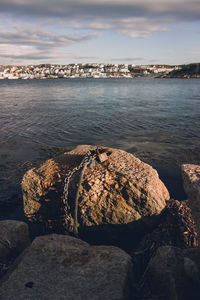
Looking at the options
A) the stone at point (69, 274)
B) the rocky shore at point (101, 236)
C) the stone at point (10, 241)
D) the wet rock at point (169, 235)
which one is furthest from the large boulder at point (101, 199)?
the stone at point (69, 274)

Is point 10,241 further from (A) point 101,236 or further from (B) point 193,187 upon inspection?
(B) point 193,187

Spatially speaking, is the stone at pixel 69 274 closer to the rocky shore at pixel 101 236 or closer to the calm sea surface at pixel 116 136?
the rocky shore at pixel 101 236

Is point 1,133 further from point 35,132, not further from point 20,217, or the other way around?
point 20,217

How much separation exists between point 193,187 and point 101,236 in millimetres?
2854

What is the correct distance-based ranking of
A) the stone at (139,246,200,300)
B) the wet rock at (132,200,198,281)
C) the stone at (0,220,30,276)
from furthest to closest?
1. the wet rock at (132,200,198,281)
2. the stone at (0,220,30,276)
3. the stone at (139,246,200,300)

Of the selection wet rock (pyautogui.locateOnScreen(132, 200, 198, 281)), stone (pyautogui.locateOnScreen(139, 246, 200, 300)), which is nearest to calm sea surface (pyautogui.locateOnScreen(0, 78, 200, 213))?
wet rock (pyautogui.locateOnScreen(132, 200, 198, 281))

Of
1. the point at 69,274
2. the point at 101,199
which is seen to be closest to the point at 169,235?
the point at 101,199

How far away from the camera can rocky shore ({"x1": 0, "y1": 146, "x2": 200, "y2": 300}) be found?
283cm

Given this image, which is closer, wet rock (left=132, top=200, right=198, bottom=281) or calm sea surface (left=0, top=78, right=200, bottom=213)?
wet rock (left=132, top=200, right=198, bottom=281)

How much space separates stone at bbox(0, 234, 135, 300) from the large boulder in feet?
3.77

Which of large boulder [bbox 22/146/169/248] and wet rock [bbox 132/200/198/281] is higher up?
large boulder [bbox 22/146/169/248]

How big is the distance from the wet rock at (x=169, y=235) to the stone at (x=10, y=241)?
7.97 ft

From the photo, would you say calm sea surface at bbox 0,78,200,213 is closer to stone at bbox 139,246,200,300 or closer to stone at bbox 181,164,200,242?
stone at bbox 181,164,200,242

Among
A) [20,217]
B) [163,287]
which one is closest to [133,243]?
[163,287]
